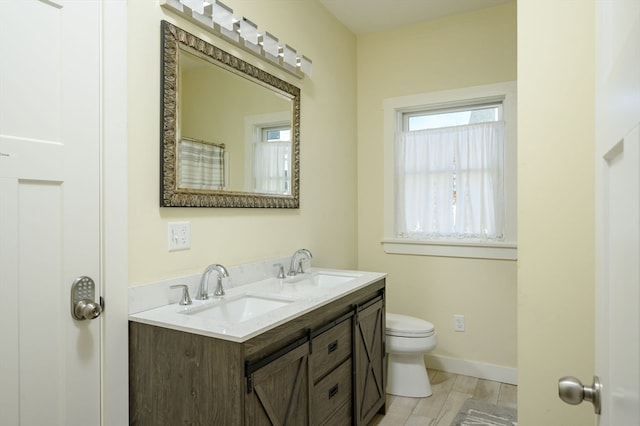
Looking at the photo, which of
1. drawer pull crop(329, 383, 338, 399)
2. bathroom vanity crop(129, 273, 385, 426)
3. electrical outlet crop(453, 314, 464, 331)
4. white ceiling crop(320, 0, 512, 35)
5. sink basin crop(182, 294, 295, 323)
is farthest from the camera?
electrical outlet crop(453, 314, 464, 331)

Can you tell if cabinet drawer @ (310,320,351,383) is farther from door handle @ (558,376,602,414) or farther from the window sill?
the window sill

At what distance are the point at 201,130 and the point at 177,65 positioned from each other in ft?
0.95

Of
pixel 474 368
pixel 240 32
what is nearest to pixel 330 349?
pixel 240 32

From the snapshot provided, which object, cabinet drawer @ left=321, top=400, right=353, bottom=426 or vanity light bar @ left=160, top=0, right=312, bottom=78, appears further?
cabinet drawer @ left=321, top=400, right=353, bottom=426

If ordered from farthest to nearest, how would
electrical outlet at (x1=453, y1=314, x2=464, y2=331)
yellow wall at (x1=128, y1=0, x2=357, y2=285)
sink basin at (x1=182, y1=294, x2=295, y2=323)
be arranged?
electrical outlet at (x1=453, y1=314, x2=464, y2=331)
sink basin at (x1=182, y1=294, x2=295, y2=323)
yellow wall at (x1=128, y1=0, x2=357, y2=285)

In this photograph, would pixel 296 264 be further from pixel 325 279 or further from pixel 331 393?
pixel 331 393

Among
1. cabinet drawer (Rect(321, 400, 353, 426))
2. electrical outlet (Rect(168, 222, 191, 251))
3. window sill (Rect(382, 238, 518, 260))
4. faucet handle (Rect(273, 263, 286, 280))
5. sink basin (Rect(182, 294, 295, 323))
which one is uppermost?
electrical outlet (Rect(168, 222, 191, 251))

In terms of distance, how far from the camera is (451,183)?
10.3 ft

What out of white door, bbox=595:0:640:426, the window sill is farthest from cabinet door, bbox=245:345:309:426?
the window sill

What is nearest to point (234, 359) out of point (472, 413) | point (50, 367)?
point (50, 367)

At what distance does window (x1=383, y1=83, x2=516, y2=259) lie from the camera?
116 inches

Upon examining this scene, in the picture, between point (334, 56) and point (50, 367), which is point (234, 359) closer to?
point (50, 367)

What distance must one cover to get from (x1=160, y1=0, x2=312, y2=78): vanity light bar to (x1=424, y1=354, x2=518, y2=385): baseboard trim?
7.85 feet

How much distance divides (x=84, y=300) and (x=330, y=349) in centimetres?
102
